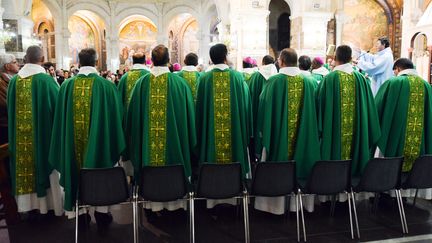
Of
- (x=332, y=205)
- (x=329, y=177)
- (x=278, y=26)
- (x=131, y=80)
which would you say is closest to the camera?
(x=329, y=177)

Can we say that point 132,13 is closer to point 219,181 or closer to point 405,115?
point 405,115

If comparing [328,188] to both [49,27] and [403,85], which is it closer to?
Answer: [403,85]

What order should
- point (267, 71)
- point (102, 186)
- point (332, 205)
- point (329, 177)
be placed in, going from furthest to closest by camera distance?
point (267, 71) < point (332, 205) < point (329, 177) < point (102, 186)

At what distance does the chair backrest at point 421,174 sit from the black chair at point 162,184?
2253 mm

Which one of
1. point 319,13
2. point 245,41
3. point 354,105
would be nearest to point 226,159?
point 354,105

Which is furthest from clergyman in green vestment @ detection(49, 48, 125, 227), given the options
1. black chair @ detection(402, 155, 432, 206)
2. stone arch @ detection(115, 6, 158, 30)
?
stone arch @ detection(115, 6, 158, 30)

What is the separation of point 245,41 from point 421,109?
31.2 feet

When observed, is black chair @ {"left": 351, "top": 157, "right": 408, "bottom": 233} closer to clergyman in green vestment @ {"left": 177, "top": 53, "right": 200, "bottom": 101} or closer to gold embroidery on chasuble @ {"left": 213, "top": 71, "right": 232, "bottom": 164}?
gold embroidery on chasuble @ {"left": 213, "top": 71, "right": 232, "bottom": 164}

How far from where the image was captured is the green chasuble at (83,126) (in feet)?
12.9

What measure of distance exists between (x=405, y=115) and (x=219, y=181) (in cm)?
244

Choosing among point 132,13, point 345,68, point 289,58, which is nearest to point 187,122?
point 289,58

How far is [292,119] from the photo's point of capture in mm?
4281

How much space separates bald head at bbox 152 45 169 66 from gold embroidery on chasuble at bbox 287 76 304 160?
134 centimetres

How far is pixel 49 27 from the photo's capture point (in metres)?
25.1
